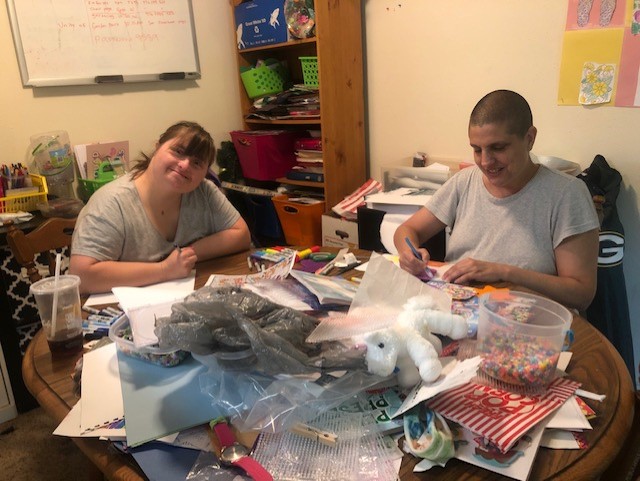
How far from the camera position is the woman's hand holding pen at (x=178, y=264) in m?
1.51

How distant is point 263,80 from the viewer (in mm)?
3117

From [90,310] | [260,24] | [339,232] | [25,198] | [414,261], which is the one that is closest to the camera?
[90,310]

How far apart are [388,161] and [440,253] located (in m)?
0.90

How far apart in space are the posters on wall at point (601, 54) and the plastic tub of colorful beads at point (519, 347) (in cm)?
139

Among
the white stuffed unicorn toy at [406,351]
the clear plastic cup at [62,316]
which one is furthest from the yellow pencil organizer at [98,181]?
the white stuffed unicorn toy at [406,351]

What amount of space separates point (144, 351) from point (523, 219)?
3.79ft

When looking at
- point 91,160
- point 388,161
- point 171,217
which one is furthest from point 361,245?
point 91,160

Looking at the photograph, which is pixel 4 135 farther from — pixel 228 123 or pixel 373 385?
pixel 373 385

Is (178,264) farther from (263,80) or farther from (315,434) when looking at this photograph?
(263,80)

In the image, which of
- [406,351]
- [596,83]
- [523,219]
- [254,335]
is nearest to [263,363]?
[254,335]

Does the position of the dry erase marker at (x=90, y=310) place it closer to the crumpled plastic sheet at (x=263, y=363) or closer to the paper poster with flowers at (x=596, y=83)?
the crumpled plastic sheet at (x=263, y=363)

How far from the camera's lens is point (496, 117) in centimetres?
149

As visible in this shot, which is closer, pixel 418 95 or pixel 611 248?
pixel 611 248

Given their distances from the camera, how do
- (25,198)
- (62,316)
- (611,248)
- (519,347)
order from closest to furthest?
(519,347), (62,316), (611,248), (25,198)
